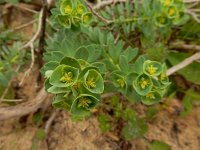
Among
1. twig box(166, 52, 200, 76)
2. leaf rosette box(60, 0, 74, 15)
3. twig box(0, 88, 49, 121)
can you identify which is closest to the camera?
leaf rosette box(60, 0, 74, 15)

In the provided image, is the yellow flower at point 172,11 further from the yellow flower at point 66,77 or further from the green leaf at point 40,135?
the green leaf at point 40,135

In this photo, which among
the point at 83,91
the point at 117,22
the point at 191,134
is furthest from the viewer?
the point at 191,134

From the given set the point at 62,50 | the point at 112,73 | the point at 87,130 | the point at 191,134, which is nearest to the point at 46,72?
the point at 62,50

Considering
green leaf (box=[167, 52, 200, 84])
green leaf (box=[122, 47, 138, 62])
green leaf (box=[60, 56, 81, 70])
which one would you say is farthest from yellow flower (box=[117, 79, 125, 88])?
green leaf (box=[167, 52, 200, 84])

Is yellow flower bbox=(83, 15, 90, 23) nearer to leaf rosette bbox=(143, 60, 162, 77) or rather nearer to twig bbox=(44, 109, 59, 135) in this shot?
leaf rosette bbox=(143, 60, 162, 77)

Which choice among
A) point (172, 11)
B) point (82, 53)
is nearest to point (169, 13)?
point (172, 11)

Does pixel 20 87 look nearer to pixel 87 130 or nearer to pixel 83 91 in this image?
pixel 87 130
